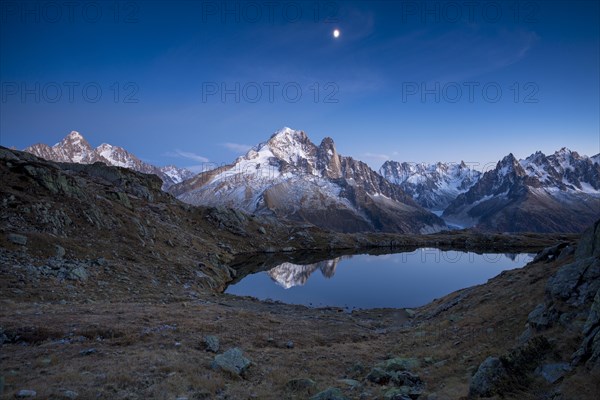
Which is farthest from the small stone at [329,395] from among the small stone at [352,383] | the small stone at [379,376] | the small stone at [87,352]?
the small stone at [87,352]

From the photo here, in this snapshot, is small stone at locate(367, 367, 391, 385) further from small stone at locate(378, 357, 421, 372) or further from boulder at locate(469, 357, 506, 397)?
boulder at locate(469, 357, 506, 397)

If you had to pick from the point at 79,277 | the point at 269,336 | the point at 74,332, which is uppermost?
the point at 79,277

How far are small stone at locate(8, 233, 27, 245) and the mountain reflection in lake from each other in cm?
3645

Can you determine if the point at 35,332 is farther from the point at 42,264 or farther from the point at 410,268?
the point at 410,268

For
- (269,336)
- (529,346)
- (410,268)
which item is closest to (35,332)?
(269,336)

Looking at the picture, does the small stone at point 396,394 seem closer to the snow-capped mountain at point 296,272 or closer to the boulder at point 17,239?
the boulder at point 17,239

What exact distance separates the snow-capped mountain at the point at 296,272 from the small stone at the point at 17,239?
1992 inches

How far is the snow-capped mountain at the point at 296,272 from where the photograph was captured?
8781 cm

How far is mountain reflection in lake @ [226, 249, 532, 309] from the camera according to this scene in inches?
2753

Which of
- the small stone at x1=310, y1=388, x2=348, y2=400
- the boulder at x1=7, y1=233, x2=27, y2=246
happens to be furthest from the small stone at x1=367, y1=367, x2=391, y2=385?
the boulder at x1=7, y1=233, x2=27, y2=246

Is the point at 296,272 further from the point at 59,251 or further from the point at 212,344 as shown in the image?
the point at 212,344

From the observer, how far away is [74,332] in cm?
2314

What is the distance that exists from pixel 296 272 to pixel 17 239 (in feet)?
226

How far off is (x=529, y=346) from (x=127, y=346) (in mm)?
22619
